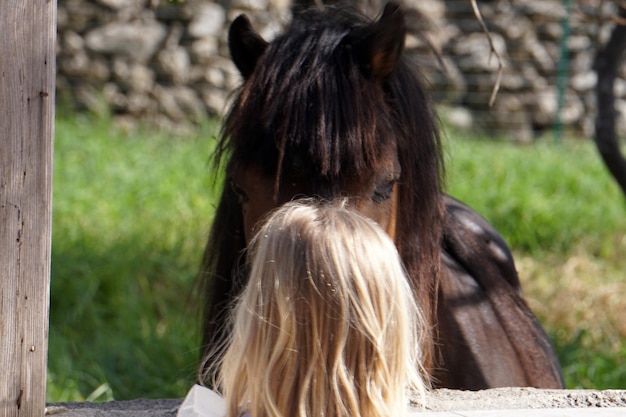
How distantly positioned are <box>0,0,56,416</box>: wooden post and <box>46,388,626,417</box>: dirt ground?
0.19 metres

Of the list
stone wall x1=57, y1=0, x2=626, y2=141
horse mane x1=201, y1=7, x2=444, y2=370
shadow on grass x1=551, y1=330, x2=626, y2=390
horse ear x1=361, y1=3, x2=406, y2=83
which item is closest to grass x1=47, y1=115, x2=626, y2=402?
shadow on grass x1=551, y1=330, x2=626, y2=390

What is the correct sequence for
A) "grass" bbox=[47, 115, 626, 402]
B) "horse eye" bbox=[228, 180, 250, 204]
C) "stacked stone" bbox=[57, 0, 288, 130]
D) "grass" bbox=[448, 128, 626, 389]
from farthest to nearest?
"stacked stone" bbox=[57, 0, 288, 130] → "grass" bbox=[448, 128, 626, 389] → "grass" bbox=[47, 115, 626, 402] → "horse eye" bbox=[228, 180, 250, 204]

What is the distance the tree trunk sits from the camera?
3.19 m

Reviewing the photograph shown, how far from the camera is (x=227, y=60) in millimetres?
7449

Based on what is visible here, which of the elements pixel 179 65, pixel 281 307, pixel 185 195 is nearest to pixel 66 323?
pixel 185 195

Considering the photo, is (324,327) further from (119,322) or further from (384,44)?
(119,322)

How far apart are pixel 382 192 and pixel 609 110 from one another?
175cm

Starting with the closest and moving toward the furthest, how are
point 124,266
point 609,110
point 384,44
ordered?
point 384,44 → point 609,110 → point 124,266

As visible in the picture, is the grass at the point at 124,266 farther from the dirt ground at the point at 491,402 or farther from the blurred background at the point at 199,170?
the dirt ground at the point at 491,402

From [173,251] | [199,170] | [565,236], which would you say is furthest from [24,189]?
[199,170]

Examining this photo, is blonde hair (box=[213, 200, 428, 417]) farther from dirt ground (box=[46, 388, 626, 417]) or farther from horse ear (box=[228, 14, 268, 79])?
horse ear (box=[228, 14, 268, 79])

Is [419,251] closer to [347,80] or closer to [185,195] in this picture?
[347,80]

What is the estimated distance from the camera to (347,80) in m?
1.89

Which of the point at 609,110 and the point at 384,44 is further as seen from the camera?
the point at 609,110
